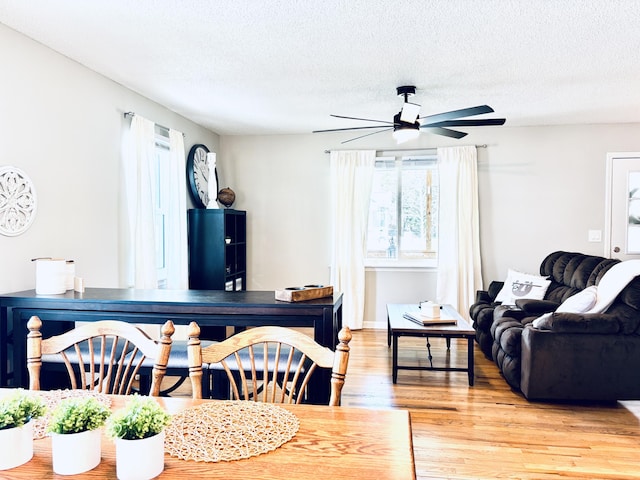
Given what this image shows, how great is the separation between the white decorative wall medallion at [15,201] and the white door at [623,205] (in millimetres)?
5737

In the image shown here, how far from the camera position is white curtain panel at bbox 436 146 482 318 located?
5375 mm

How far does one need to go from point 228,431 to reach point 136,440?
0.30 m

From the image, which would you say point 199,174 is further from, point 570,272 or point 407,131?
point 570,272

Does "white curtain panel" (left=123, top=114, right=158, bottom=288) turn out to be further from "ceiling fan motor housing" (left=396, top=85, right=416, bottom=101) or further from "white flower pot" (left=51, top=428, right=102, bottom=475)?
"white flower pot" (left=51, top=428, right=102, bottom=475)

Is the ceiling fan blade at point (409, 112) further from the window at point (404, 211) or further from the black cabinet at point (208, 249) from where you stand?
the black cabinet at point (208, 249)

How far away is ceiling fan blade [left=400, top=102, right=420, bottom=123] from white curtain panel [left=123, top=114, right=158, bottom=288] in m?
2.22

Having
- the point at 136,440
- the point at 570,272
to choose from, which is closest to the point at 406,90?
the point at 570,272

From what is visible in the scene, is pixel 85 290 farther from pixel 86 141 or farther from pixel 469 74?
pixel 469 74

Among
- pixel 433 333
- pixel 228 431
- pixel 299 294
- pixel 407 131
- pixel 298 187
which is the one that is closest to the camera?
pixel 228 431

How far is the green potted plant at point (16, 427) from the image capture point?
3.08 ft

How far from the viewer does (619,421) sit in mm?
2961

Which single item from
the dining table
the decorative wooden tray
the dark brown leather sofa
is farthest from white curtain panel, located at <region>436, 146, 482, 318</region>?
the dining table

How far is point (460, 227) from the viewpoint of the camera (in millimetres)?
5383

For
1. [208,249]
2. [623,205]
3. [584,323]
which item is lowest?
[584,323]
